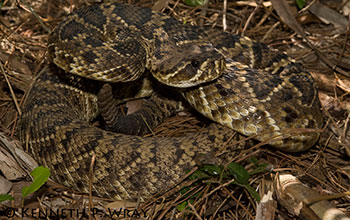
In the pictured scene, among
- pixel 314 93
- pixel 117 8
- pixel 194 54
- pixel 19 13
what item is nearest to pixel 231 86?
pixel 194 54

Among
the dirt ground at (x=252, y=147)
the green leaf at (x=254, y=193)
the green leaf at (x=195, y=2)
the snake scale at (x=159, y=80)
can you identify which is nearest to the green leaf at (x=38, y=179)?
the dirt ground at (x=252, y=147)

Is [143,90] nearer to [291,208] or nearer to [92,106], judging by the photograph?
[92,106]

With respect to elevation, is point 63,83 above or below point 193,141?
above

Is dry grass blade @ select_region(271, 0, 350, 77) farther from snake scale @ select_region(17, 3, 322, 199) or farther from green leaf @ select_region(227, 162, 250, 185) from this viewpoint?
green leaf @ select_region(227, 162, 250, 185)

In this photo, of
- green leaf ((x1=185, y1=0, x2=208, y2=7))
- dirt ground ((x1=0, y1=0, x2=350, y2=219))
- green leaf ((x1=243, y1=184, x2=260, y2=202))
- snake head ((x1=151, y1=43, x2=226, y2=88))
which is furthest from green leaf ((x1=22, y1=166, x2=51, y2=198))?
green leaf ((x1=185, y1=0, x2=208, y2=7))

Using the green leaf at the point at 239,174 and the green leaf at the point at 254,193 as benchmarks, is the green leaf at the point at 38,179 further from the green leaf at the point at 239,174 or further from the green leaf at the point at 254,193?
the green leaf at the point at 254,193

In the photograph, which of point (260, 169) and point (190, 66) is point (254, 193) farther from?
point (190, 66)

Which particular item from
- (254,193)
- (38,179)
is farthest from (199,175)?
(38,179)
